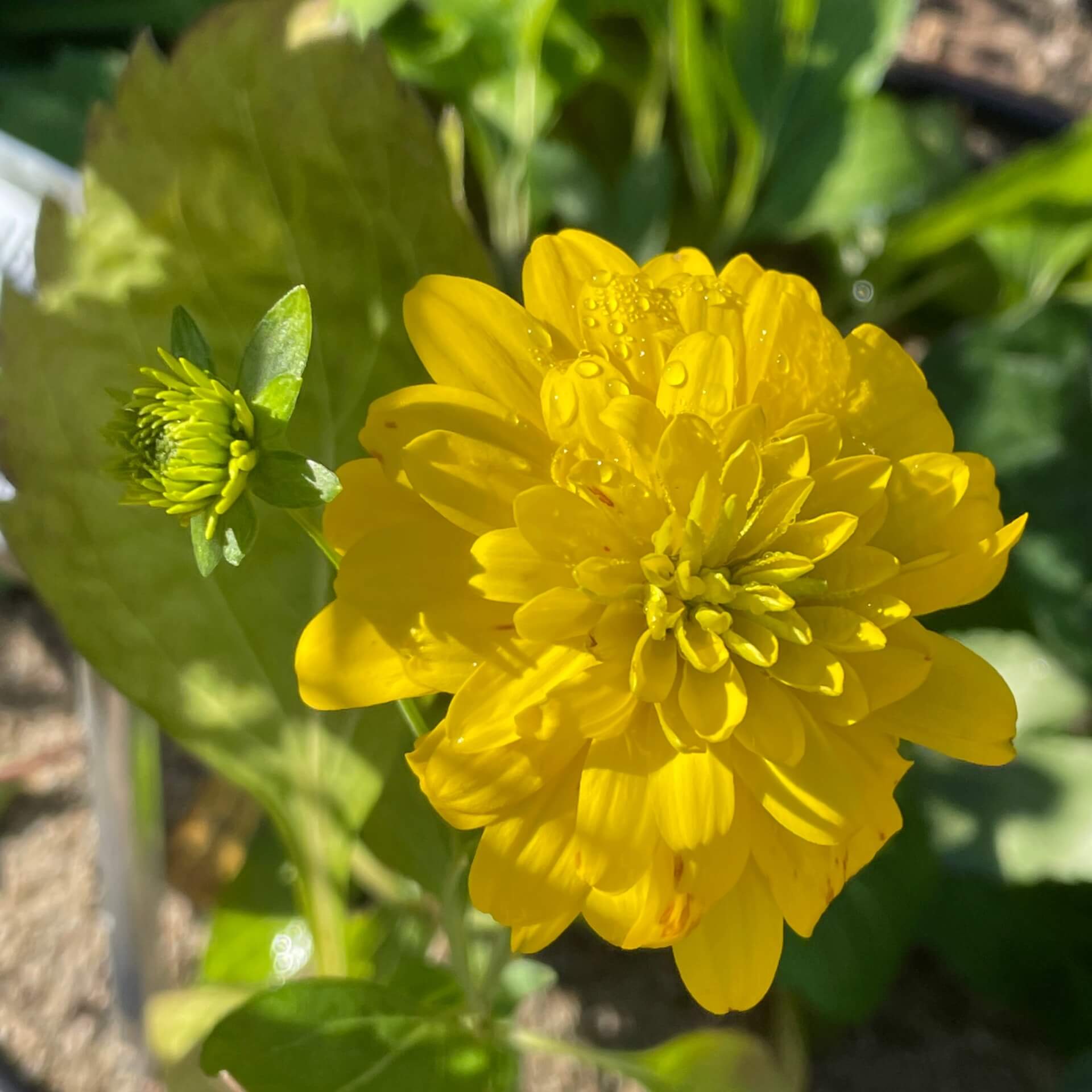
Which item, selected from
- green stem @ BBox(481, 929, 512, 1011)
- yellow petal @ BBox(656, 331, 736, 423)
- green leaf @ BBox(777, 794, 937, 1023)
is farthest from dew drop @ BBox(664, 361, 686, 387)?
green leaf @ BBox(777, 794, 937, 1023)

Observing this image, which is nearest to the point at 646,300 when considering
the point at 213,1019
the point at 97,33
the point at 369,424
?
the point at 369,424

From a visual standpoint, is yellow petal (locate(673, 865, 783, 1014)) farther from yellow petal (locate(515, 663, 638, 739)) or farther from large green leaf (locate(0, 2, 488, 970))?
large green leaf (locate(0, 2, 488, 970))

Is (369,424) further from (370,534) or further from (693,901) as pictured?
(693,901)

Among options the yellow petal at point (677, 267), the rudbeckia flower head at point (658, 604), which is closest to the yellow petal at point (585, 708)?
the rudbeckia flower head at point (658, 604)

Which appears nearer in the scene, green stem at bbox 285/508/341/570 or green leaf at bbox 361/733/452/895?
green stem at bbox 285/508/341/570

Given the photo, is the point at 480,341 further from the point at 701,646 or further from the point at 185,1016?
the point at 185,1016

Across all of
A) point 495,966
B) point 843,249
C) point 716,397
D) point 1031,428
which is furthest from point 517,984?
point 843,249
